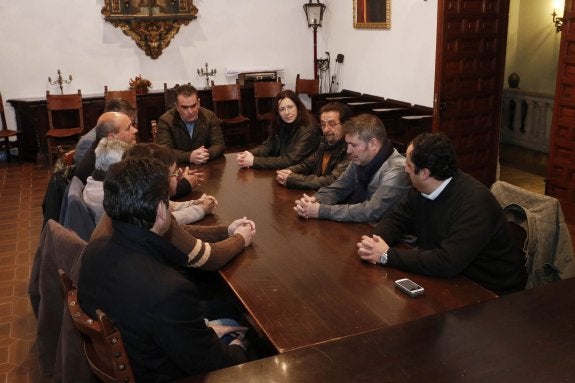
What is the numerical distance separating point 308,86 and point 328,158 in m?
5.11

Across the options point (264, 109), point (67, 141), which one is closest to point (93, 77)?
point (67, 141)

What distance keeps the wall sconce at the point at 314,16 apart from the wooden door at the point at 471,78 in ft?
11.2

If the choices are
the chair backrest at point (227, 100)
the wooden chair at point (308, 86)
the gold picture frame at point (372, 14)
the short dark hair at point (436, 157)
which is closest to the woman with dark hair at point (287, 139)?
the short dark hair at point (436, 157)

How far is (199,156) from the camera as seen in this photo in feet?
14.0

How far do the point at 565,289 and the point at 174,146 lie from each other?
3.30 metres

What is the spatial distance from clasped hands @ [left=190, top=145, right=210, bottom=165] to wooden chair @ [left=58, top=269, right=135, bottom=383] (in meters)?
2.40

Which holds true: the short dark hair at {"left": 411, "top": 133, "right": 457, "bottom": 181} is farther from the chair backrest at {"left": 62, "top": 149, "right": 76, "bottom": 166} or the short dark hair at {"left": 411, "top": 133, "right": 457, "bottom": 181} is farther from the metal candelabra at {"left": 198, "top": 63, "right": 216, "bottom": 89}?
the metal candelabra at {"left": 198, "top": 63, "right": 216, "bottom": 89}

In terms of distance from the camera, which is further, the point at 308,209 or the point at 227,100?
the point at 227,100

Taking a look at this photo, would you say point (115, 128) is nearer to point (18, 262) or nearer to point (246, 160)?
point (246, 160)

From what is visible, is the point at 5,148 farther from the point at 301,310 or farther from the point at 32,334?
the point at 301,310

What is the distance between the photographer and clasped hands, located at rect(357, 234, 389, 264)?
91.4 inches

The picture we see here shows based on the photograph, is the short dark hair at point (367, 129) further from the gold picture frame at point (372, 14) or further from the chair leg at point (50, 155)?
the chair leg at point (50, 155)

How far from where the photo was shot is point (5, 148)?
7766mm

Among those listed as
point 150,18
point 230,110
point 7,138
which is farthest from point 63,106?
point 230,110
